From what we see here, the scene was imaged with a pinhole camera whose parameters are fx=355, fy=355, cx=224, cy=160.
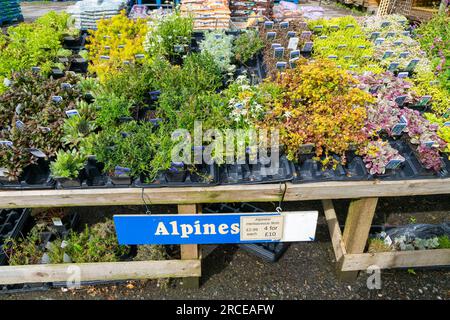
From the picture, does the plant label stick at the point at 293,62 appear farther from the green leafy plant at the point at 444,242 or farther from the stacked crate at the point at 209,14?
the stacked crate at the point at 209,14

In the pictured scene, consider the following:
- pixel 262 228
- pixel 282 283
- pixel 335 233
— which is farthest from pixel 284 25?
pixel 282 283

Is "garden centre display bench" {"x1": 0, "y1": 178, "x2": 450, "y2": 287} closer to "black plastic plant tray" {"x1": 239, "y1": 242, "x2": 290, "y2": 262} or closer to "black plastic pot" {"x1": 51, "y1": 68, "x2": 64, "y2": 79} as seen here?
"black plastic plant tray" {"x1": 239, "y1": 242, "x2": 290, "y2": 262}

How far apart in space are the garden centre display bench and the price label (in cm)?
19

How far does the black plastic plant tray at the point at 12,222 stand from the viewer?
3.74 metres

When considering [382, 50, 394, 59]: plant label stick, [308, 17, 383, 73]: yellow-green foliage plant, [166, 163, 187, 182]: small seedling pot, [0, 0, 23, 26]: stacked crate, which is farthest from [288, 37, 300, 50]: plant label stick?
[0, 0, 23, 26]: stacked crate

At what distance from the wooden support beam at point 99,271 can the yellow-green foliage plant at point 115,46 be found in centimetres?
178

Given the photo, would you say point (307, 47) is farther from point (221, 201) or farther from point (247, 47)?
point (221, 201)

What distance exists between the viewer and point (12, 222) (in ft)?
12.8

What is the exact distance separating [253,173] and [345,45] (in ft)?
7.14

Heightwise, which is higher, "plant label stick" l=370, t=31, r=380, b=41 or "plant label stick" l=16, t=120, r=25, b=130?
"plant label stick" l=370, t=31, r=380, b=41

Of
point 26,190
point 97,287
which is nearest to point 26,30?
point 26,190

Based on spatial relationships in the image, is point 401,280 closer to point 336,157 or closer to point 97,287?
point 336,157

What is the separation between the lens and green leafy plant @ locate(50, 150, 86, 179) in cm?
261

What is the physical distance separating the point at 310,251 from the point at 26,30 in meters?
4.37
